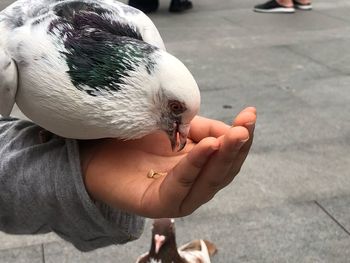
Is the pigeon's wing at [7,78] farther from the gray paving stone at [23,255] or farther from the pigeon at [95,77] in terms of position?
the gray paving stone at [23,255]

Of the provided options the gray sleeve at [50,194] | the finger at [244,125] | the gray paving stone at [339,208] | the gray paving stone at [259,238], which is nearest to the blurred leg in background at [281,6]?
the gray paving stone at [339,208]

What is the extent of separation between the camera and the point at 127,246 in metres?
2.36

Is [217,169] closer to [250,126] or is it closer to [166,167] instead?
[250,126]

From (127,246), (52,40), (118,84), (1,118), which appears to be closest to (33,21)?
(52,40)

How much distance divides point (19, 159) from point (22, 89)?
0.17 meters

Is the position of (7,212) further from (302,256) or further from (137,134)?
(302,256)

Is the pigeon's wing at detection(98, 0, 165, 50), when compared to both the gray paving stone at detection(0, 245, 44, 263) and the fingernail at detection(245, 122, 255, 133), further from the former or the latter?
the gray paving stone at detection(0, 245, 44, 263)

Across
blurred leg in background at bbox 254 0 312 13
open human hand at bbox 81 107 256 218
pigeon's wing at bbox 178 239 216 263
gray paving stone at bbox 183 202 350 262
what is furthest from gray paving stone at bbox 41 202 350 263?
blurred leg in background at bbox 254 0 312 13

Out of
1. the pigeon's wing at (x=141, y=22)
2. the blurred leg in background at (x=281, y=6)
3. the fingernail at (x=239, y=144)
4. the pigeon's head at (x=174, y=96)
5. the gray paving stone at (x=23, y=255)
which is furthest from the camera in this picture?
the blurred leg in background at (x=281, y=6)

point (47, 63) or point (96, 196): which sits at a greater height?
point (47, 63)

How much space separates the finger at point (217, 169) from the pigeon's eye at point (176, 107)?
0.53 ft

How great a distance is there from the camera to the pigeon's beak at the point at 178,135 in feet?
3.15

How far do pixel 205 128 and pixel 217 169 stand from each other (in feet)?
0.73

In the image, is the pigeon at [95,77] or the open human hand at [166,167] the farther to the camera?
the pigeon at [95,77]
